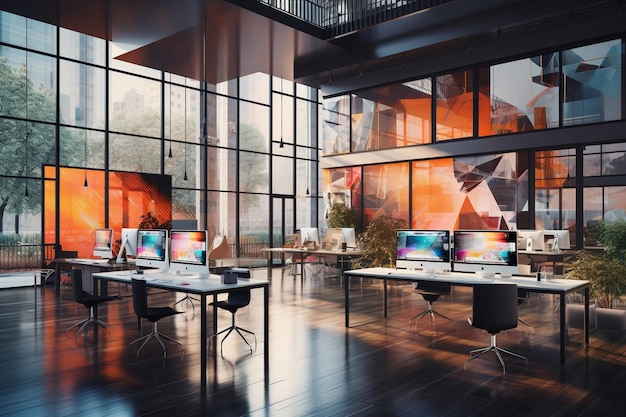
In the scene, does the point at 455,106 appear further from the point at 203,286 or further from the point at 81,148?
the point at 81,148

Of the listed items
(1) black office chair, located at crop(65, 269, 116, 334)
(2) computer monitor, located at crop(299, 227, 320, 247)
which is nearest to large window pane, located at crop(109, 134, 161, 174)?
(2) computer monitor, located at crop(299, 227, 320, 247)

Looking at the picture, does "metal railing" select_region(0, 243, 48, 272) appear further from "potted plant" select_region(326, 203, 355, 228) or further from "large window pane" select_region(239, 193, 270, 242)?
"potted plant" select_region(326, 203, 355, 228)

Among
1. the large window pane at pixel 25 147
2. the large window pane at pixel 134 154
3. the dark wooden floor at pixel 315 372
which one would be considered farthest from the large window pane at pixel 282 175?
the dark wooden floor at pixel 315 372

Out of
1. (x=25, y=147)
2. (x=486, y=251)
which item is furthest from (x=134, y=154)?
(x=486, y=251)

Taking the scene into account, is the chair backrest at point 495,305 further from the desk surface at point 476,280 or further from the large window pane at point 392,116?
the large window pane at point 392,116

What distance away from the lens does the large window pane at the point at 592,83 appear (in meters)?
9.63

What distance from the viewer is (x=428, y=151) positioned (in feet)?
39.7

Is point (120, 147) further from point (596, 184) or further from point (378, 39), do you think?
point (596, 184)

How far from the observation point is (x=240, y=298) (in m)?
6.15

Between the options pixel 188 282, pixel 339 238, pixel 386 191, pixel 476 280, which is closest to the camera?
pixel 188 282

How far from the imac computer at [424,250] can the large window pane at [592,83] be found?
18.1 feet

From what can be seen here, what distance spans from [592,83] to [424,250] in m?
5.94

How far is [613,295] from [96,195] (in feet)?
34.4

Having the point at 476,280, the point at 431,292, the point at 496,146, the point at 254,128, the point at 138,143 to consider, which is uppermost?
the point at 254,128
